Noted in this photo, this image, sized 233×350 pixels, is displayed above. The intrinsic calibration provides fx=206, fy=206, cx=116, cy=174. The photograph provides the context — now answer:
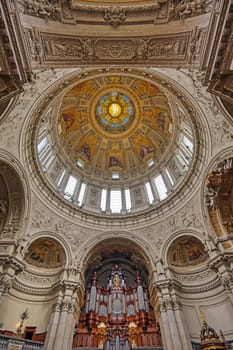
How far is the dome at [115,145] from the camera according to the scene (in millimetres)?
19625

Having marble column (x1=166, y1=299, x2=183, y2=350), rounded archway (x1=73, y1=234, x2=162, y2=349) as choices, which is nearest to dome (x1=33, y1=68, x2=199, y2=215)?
rounded archway (x1=73, y1=234, x2=162, y2=349)

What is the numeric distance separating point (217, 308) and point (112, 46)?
15944 mm

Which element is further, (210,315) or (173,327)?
(210,315)

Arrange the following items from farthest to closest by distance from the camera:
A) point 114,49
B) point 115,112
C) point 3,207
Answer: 1. point 115,112
2. point 3,207
3. point 114,49

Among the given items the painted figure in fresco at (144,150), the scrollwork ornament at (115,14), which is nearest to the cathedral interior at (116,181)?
the scrollwork ornament at (115,14)

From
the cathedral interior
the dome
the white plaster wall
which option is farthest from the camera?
the dome

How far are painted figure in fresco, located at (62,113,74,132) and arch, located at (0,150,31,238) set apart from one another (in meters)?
9.48

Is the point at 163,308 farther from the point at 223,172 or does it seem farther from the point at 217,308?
the point at 223,172

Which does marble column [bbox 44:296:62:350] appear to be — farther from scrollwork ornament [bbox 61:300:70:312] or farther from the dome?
the dome

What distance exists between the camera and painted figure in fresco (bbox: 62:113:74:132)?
2238 cm

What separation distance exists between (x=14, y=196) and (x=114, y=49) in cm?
1258

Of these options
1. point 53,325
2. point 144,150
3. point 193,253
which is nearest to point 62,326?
point 53,325

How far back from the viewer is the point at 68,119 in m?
22.8

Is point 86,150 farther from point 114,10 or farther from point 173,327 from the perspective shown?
point 114,10
